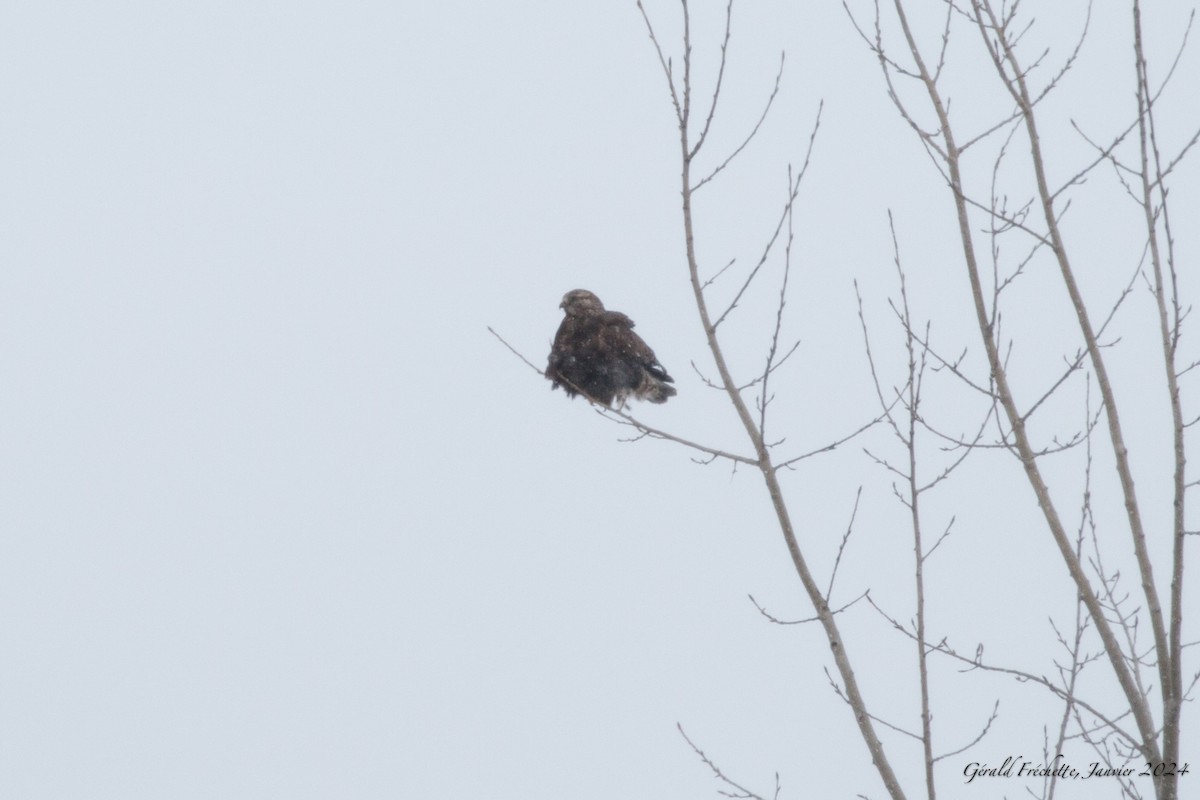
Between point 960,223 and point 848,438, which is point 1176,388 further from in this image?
point 848,438

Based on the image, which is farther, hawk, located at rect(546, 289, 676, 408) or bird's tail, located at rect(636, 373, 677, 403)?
bird's tail, located at rect(636, 373, 677, 403)

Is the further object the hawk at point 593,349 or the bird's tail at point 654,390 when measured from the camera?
the bird's tail at point 654,390

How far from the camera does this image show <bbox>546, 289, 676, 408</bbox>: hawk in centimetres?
798

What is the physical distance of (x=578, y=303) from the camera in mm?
8008

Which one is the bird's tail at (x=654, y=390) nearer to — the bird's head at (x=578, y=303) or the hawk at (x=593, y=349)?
the hawk at (x=593, y=349)

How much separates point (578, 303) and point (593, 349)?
292 mm

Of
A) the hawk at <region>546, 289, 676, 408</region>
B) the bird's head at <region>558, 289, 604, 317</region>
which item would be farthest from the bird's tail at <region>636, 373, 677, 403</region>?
the bird's head at <region>558, 289, 604, 317</region>

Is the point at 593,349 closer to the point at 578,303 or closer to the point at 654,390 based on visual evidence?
the point at 578,303

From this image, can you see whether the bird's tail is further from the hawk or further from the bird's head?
the bird's head

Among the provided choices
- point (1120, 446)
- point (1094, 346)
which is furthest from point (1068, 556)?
point (1094, 346)

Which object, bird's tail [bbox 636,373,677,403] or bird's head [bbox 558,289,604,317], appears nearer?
bird's head [bbox 558,289,604,317]

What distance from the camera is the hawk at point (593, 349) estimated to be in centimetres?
798

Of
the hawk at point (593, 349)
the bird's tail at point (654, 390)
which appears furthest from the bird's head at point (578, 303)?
the bird's tail at point (654, 390)

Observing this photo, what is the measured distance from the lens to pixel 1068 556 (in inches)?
117
